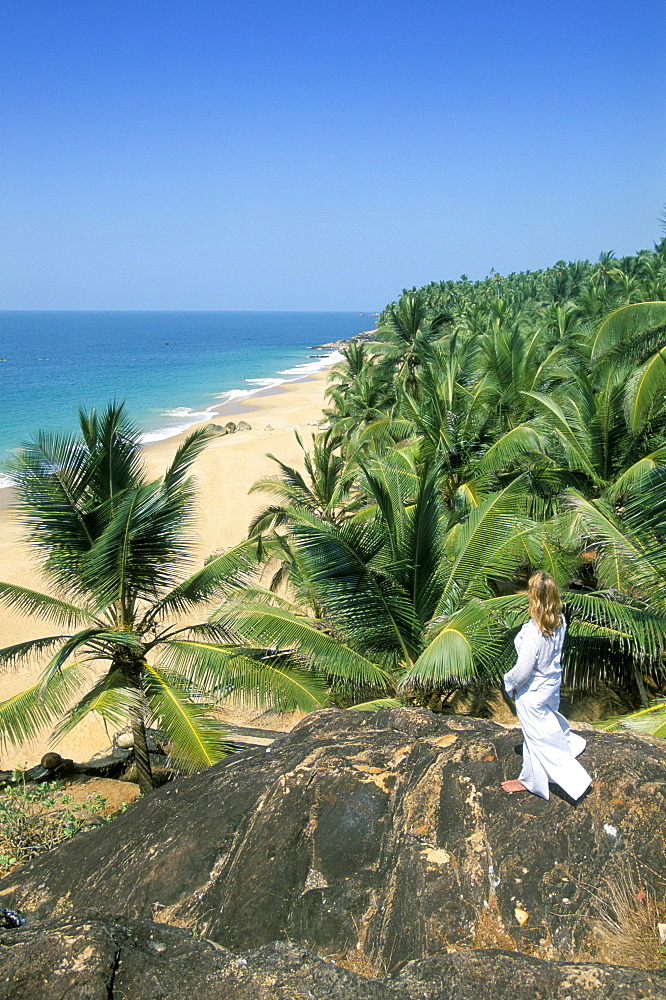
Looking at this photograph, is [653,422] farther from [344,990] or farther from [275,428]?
[275,428]

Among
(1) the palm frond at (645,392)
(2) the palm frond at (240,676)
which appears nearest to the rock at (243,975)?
(2) the palm frond at (240,676)

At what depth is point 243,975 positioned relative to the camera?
9.04 ft

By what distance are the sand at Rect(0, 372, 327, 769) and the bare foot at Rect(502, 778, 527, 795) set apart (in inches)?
200

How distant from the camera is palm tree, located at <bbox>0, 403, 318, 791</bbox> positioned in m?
6.88

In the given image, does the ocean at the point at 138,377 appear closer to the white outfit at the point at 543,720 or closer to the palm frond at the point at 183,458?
the palm frond at the point at 183,458

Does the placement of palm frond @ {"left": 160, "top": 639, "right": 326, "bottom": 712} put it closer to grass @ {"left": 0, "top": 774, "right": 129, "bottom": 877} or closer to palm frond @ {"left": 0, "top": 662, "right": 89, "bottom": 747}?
palm frond @ {"left": 0, "top": 662, "right": 89, "bottom": 747}

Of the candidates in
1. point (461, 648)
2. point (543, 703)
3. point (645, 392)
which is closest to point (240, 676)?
point (461, 648)

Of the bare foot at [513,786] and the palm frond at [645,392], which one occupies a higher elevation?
the palm frond at [645,392]

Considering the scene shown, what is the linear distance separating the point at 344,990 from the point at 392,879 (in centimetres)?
121

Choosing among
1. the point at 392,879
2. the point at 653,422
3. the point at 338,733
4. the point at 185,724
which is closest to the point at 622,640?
the point at 338,733

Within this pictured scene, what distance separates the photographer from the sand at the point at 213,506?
1227cm

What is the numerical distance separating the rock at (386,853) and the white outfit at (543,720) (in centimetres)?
12

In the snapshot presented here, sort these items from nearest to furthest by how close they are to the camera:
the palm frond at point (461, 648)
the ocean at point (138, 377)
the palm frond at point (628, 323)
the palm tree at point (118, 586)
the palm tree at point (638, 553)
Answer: the palm tree at point (638, 553)
the palm frond at point (461, 648)
the palm tree at point (118, 586)
the palm frond at point (628, 323)
the ocean at point (138, 377)

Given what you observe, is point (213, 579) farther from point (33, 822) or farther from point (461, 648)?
point (461, 648)
